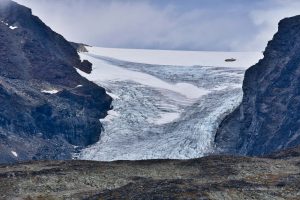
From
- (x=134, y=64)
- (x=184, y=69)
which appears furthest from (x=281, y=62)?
(x=134, y=64)

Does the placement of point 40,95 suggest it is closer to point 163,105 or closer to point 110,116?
point 110,116

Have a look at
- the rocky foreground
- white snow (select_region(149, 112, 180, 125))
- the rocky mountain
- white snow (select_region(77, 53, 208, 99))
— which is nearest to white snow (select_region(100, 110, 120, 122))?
the rocky mountain

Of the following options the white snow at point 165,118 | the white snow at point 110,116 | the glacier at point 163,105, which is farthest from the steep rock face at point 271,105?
the white snow at point 110,116

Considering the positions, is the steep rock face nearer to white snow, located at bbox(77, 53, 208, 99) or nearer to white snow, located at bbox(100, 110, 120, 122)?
white snow, located at bbox(77, 53, 208, 99)

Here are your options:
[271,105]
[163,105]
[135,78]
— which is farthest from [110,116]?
[271,105]

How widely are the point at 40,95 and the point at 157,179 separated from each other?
337 feet

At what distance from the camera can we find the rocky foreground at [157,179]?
57.8 m

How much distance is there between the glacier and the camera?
130 meters

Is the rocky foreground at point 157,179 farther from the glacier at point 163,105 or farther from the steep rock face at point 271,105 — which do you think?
the steep rock face at point 271,105

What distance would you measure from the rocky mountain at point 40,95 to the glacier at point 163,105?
3108 mm

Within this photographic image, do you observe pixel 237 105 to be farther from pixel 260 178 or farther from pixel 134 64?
pixel 260 178

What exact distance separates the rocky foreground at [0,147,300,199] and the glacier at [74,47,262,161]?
57.5 metres

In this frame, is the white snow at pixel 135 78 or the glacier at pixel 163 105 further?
the white snow at pixel 135 78

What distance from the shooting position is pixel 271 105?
149 m
